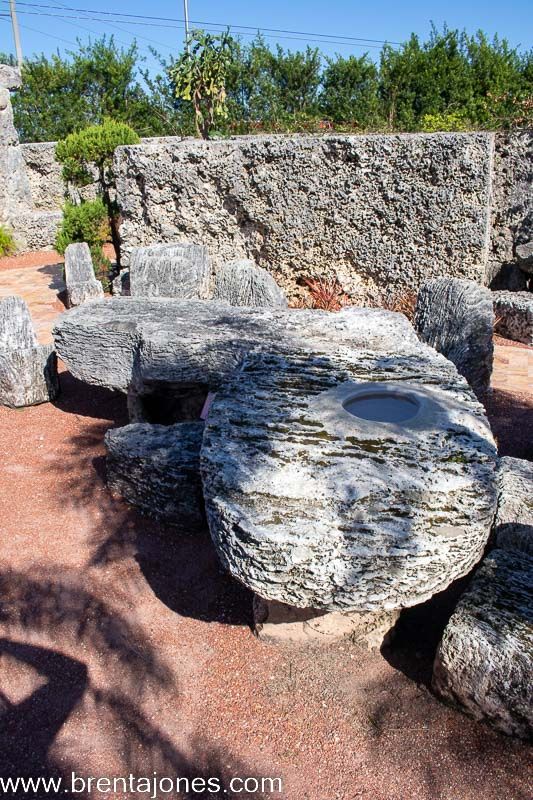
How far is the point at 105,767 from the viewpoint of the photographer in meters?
2.01

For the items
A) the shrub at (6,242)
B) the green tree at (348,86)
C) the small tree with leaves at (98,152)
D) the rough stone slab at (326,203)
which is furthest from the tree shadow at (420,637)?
the green tree at (348,86)

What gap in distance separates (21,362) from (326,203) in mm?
3150

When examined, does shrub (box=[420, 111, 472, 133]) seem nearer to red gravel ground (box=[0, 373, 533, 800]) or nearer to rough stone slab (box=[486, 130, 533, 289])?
rough stone slab (box=[486, 130, 533, 289])

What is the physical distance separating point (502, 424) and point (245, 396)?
2.21m

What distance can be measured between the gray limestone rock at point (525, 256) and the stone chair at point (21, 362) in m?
4.55

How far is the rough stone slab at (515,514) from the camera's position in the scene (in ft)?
8.57

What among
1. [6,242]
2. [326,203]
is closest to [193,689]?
[326,203]

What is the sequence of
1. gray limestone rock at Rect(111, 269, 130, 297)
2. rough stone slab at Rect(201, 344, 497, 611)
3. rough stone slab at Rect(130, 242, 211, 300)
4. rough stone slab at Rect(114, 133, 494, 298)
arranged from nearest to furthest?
rough stone slab at Rect(201, 344, 497, 611) → rough stone slab at Rect(130, 242, 211, 300) → rough stone slab at Rect(114, 133, 494, 298) → gray limestone rock at Rect(111, 269, 130, 297)

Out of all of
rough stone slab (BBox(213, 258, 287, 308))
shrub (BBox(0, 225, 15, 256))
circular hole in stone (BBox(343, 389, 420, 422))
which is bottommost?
circular hole in stone (BBox(343, 389, 420, 422))

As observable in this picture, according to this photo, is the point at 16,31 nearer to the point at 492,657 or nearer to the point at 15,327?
the point at 15,327

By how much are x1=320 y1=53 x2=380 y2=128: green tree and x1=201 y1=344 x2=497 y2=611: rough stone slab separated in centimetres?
1339

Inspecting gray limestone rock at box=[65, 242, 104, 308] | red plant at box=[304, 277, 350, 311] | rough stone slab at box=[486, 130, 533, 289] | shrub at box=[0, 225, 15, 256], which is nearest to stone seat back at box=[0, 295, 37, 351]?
gray limestone rock at box=[65, 242, 104, 308]

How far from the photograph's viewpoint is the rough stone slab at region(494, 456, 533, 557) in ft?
8.57

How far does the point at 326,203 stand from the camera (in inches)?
235
